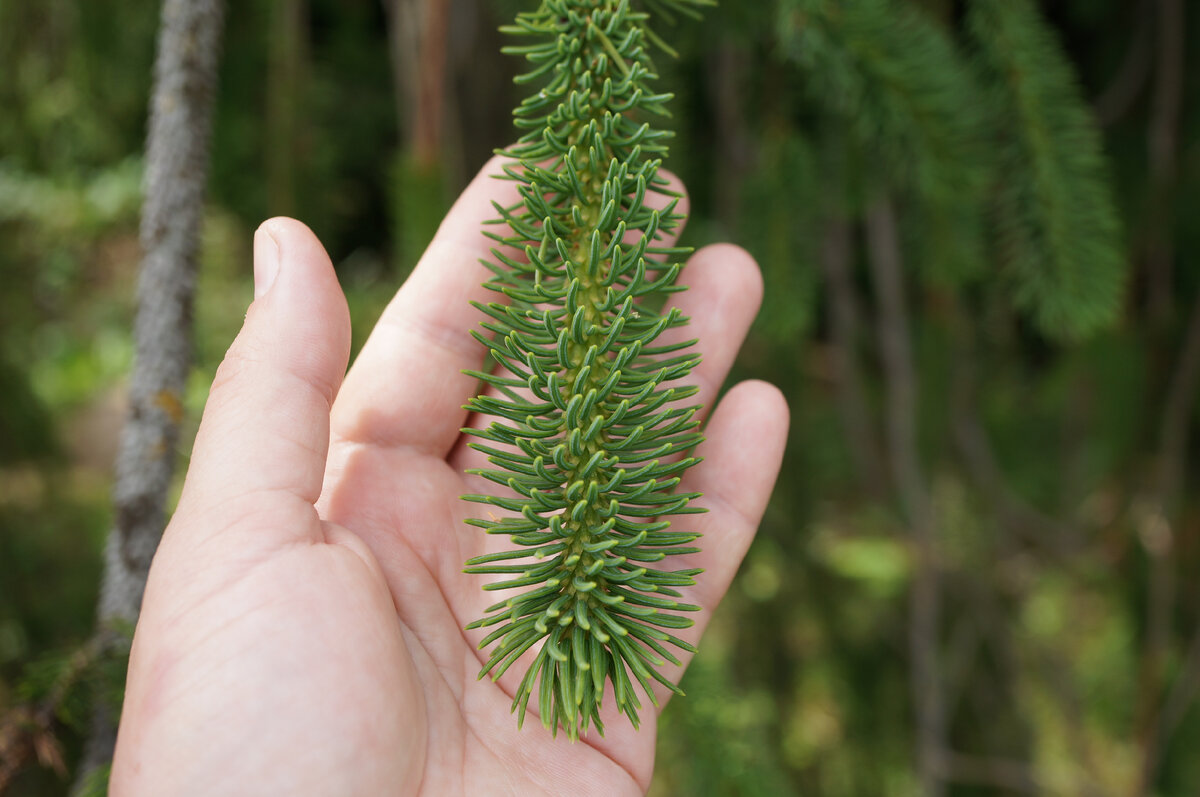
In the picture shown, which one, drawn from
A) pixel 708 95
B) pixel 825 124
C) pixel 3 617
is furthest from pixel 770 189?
pixel 3 617

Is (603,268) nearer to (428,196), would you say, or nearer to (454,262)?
(454,262)

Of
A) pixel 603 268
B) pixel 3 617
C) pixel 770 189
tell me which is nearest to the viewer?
pixel 603 268

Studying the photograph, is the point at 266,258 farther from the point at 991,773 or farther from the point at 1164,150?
the point at 991,773

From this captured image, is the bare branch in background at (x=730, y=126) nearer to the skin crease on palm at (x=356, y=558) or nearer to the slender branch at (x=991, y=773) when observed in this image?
the skin crease on palm at (x=356, y=558)

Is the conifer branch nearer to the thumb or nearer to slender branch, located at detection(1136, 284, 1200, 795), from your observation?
slender branch, located at detection(1136, 284, 1200, 795)

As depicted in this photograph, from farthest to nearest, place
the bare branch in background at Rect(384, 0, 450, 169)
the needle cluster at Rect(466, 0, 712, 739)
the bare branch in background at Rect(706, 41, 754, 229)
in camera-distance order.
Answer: the bare branch in background at Rect(706, 41, 754, 229)
the bare branch in background at Rect(384, 0, 450, 169)
the needle cluster at Rect(466, 0, 712, 739)

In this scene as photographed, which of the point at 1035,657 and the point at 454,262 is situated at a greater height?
the point at 454,262

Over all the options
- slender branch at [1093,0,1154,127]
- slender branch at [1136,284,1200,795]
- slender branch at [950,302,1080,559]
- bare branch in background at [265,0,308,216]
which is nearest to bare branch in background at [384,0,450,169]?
bare branch in background at [265,0,308,216]
